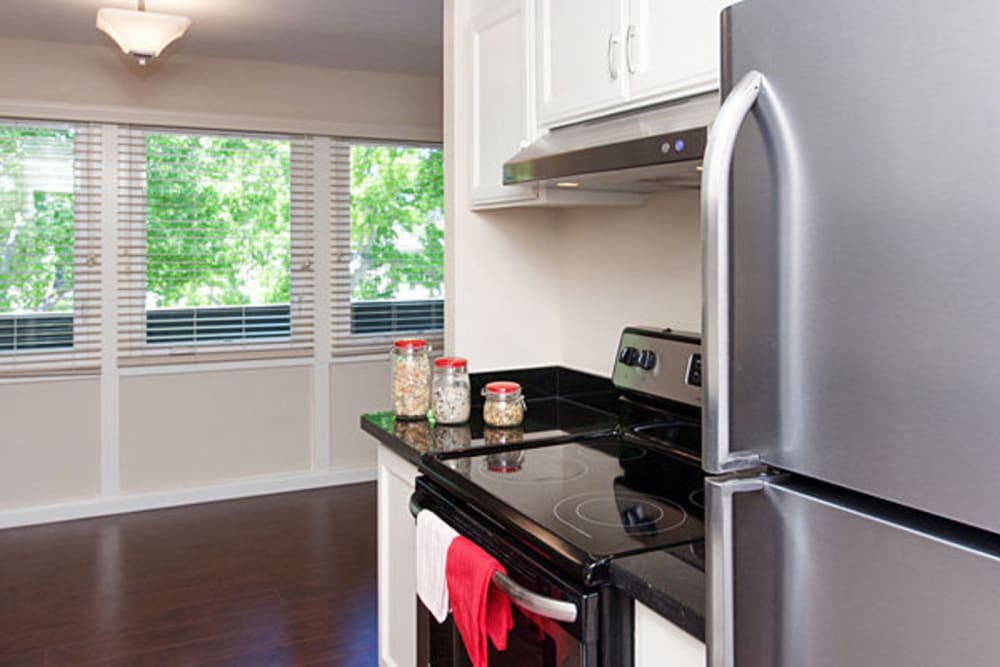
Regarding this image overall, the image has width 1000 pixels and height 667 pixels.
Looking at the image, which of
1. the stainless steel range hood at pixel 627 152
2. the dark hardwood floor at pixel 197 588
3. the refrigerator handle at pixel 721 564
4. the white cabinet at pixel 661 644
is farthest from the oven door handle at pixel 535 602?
the dark hardwood floor at pixel 197 588

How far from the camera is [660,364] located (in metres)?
2.08

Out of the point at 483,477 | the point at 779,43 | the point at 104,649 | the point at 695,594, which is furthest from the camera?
the point at 104,649

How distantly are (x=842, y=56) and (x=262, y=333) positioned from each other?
446 centimetres

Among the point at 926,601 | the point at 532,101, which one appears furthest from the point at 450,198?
the point at 926,601

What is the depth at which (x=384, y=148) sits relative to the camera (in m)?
5.08

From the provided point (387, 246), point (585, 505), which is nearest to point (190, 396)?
point (387, 246)

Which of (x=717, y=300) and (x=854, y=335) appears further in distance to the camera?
(x=717, y=300)

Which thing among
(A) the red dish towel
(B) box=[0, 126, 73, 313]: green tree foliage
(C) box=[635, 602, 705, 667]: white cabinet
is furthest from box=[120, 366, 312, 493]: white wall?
(C) box=[635, 602, 705, 667]: white cabinet

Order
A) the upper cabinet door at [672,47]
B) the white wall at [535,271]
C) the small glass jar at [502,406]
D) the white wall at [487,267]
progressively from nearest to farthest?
the upper cabinet door at [672,47] → the small glass jar at [502,406] → the white wall at [535,271] → the white wall at [487,267]

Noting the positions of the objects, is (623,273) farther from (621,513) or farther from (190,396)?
(190,396)

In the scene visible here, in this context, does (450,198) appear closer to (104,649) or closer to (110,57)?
(104,649)

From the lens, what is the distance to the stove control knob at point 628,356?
218cm

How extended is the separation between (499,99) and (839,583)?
1.84 m

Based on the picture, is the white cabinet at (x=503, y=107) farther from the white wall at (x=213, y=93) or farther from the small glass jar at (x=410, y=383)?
the white wall at (x=213, y=93)
